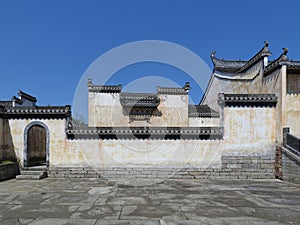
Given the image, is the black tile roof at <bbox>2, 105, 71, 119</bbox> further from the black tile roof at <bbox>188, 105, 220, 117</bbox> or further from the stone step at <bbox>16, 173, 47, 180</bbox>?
the black tile roof at <bbox>188, 105, 220, 117</bbox>

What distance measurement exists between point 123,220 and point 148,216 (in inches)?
24.0

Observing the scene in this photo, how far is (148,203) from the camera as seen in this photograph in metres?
5.78

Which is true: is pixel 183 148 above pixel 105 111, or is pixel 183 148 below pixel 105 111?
below

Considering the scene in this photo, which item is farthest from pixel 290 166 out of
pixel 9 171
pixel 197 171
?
pixel 9 171

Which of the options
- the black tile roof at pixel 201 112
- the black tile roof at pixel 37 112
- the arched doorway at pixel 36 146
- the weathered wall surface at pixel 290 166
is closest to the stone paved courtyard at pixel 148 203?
the weathered wall surface at pixel 290 166

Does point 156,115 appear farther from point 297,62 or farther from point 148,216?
point 148,216

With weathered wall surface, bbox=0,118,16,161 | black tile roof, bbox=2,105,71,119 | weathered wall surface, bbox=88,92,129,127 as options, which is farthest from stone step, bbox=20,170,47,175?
weathered wall surface, bbox=88,92,129,127

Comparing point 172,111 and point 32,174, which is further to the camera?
point 172,111

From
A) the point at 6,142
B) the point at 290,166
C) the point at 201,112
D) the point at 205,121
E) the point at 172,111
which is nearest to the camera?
the point at 290,166

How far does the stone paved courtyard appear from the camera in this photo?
464 cm

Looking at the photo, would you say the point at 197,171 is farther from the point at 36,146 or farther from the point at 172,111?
the point at 36,146

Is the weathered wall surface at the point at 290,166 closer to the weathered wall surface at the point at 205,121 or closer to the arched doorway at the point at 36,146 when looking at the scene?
the weathered wall surface at the point at 205,121

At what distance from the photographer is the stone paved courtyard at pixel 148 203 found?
4641 millimetres

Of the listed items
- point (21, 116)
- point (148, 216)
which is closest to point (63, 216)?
point (148, 216)
